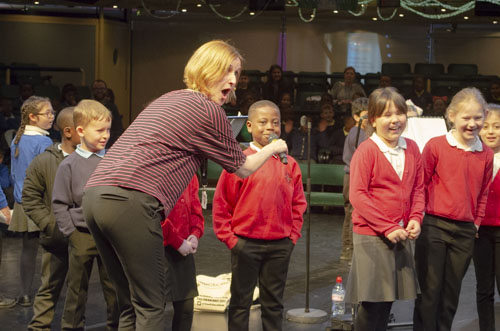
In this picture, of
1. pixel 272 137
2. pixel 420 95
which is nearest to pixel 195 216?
pixel 272 137

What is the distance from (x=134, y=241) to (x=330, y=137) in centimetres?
810

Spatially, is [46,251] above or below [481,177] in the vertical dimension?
below

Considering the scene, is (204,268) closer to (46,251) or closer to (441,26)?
(46,251)

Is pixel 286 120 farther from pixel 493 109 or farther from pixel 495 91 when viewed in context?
pixel 493 109

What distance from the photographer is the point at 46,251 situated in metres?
4.59

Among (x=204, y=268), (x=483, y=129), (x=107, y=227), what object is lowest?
(x=204, y=268)

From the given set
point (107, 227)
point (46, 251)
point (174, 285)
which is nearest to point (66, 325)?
point (46, 251)

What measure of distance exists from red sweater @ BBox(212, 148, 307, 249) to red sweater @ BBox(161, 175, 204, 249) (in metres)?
0.27

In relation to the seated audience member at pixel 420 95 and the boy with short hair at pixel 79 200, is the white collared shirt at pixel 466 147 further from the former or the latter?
the seated audience member at pixel 420 95

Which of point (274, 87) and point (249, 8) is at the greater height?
point (249, 8)

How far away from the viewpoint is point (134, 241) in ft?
9.41

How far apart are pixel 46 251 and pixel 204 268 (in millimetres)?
2540

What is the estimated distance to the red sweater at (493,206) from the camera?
4.25 m

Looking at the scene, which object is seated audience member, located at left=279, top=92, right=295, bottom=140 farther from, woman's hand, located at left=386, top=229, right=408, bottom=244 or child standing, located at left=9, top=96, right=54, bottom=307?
Answer: woman's hand, located at left=386, top=229, right=408, bottom=244
